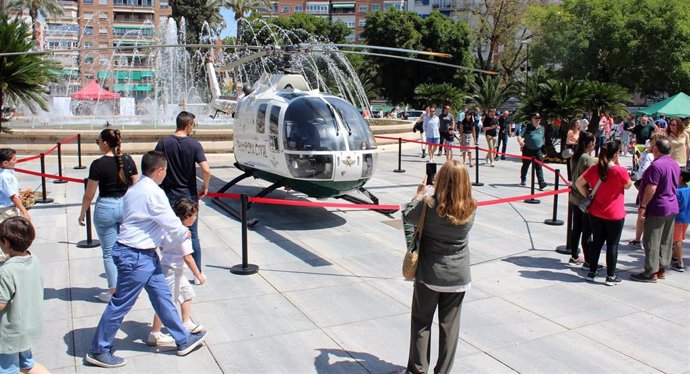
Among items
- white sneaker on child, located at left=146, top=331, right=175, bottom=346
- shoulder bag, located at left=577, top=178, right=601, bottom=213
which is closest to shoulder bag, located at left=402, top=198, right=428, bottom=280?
white sneaker on child, located at left=146, top=331, right=175, bottom=346

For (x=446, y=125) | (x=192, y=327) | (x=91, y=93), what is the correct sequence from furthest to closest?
1. (x=91, y=93)
2. (x=446, y=125)
3. (x=192, y=327)

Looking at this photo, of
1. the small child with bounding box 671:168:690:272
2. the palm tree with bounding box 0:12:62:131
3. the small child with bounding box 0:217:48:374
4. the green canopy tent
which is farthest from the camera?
the green canopy tent

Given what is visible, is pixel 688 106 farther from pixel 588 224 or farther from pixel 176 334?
pixel 176 334

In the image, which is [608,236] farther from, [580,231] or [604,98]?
[604,98]

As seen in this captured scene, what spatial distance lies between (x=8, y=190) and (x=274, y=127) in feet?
13.8

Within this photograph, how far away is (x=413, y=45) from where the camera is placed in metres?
50.8

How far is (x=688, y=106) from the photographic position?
68.6 ft

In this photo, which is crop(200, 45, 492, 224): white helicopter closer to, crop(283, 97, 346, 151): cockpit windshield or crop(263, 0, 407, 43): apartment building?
crop(283, 97, 346, 151): cockpit windshield

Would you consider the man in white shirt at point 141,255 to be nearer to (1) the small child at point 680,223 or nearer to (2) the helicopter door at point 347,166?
(2) the helicopter door at point 347,166

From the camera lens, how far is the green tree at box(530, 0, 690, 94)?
3790cm

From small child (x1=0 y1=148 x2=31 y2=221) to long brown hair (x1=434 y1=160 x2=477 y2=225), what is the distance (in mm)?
4758

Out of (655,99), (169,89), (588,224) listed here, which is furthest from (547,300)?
(655,99)

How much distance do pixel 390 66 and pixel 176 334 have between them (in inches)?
1860

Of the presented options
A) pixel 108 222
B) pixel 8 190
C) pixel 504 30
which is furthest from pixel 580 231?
pixel 504 30
